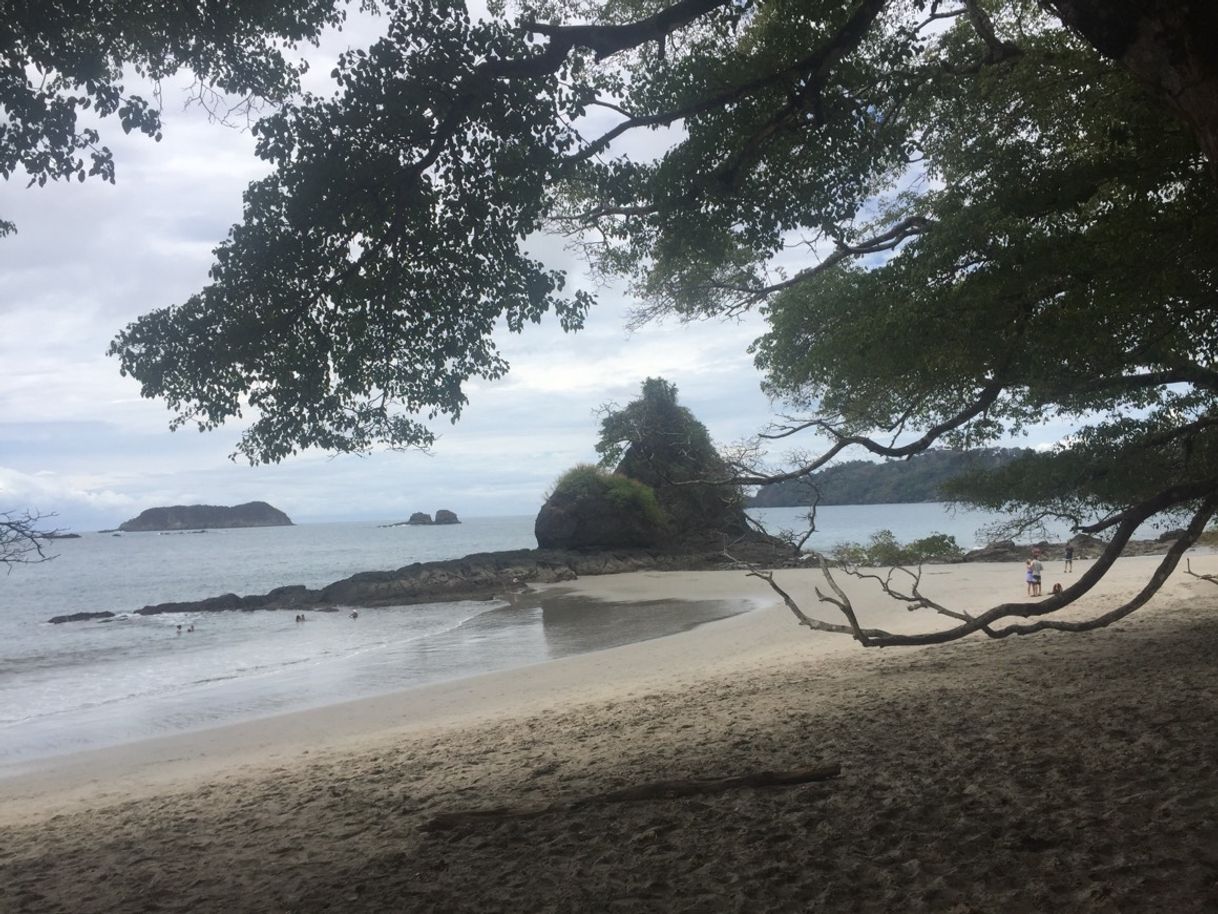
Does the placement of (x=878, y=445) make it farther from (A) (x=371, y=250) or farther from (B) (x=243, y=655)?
(B) (x=243, y=655)

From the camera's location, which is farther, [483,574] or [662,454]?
[662,454]

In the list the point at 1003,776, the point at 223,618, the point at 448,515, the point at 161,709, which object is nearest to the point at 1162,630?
the point at 1003,776

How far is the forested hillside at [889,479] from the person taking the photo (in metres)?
10.2

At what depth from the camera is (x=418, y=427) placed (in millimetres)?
6891

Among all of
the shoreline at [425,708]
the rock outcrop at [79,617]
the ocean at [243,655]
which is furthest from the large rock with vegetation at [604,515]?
the shoreline at [425,708]

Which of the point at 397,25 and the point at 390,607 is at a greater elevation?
the point at 397,25

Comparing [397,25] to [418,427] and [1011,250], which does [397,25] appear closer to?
[418,427]

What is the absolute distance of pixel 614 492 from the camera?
38344mm

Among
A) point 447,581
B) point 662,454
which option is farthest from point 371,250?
point 662,454

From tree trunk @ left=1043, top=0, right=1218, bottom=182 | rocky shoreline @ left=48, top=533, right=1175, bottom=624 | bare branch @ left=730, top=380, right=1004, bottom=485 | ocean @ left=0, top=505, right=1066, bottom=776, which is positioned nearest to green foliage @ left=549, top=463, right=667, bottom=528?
rocky shoreline @ left=48, top=533, right=1175, bottom=624

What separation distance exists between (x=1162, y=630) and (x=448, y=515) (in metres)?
168

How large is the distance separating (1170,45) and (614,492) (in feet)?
116

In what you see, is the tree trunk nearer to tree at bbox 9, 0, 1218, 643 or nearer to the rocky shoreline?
tree at bbox 9, 0, 1218, 643

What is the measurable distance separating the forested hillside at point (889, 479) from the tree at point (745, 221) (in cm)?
152
